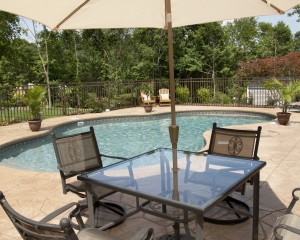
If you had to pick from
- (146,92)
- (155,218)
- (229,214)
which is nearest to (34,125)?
(155,218)

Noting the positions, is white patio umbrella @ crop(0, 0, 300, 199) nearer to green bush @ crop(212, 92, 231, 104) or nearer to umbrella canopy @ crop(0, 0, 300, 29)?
umbrella canopy @ crop(0, 0, 300, 29)

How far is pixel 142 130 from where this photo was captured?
10.7m

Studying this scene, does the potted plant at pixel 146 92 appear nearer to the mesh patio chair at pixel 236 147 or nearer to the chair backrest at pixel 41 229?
the mesh patio chair at pixel 236 147

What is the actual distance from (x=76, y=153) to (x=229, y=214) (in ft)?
6.02

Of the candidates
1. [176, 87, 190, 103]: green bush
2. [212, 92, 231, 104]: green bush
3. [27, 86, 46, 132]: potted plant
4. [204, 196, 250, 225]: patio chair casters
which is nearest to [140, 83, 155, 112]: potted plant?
[176, 87, 190, 103]: green bush

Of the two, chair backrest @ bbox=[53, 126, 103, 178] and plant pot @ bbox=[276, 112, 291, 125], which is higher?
chair backrest @ bbox=[53, 126, 103, 178]

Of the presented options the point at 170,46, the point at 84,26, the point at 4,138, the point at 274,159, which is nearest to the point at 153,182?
the point at 170,46

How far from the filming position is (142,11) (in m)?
2.72

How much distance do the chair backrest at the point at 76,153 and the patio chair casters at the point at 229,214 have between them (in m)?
1.42

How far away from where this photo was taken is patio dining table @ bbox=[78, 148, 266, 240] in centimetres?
197

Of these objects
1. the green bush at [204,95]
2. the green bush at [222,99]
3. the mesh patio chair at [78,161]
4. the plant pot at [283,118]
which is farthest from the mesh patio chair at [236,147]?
the green bush at [204,95]

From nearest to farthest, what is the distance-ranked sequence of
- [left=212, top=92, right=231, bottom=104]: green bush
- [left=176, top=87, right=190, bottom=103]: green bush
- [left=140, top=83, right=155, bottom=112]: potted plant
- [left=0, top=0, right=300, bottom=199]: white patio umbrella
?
[left=0, top=0, right=300, bottom=199]: white patio umbrella → [left=140, top=83, right=155, bottom=112]: potted plant → [left=212, top=92, right=231, bottom=104]: green bush → [left=176, top=87, right=190, bottom=103]: green bush

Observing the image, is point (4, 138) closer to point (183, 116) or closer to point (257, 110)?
point (183, 116)

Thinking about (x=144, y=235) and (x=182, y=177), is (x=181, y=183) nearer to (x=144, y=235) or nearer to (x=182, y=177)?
(x=182, y=177)
